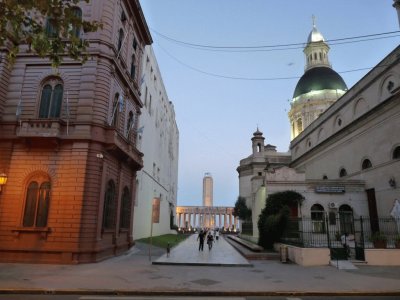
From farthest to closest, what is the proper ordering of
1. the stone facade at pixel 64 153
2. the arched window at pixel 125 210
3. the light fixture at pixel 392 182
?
the light fixture at pixel 392 182 < the arched window at pixel 125 210 < the stone facade at pixel 64 153

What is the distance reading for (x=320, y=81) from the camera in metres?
63.4

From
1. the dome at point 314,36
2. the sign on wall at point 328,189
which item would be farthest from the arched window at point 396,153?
the dome at point 314,36

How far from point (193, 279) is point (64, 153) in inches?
383

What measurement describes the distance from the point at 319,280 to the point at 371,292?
92.0 inches

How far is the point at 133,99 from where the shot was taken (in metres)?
24.4

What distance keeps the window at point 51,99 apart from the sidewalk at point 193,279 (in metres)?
8.15

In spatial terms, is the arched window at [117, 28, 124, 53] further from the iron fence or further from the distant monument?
the distant monument

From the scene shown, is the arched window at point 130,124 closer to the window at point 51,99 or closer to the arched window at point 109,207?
the arched window at point 109,207

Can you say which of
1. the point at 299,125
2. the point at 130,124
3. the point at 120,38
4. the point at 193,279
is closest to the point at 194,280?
the point at 193,279

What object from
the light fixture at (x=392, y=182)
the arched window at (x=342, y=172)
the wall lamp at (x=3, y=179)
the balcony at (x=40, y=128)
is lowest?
the wall lamp at (x=3, y=179)

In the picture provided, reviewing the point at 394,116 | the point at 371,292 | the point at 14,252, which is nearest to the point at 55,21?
the point at 14,252

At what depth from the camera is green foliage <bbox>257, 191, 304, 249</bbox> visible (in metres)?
21.9

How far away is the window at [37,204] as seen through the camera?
16.7 m

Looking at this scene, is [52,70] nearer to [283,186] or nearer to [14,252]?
[14,252]
